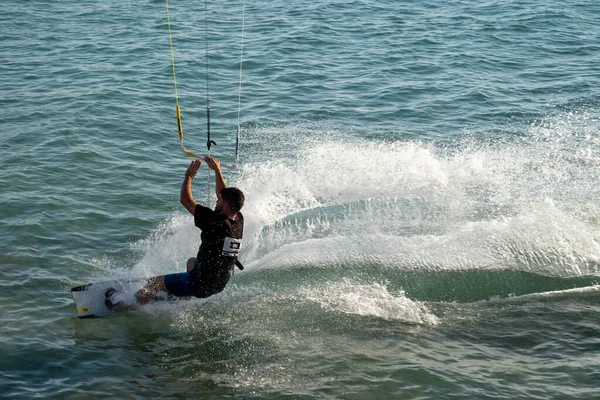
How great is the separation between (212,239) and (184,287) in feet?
2.67

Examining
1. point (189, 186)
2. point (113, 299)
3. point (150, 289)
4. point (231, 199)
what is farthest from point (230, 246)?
point (113, 299)

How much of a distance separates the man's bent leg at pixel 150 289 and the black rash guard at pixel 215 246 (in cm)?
58

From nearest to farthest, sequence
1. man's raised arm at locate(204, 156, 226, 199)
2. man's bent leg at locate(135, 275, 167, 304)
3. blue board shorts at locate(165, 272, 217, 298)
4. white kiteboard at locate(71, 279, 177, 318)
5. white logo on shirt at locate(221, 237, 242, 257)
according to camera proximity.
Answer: man's raised arm at locate(204, 156, 226, 199) → white logo on shirt at locate(221, 237, 242, 257) → blue board shorts at locate(165, 272, 217, 298) → man's bent leg at locate(135, 275, 167, 304) → white kiteboard at locate(71, 279, 177, 318)

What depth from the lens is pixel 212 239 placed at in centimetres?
912

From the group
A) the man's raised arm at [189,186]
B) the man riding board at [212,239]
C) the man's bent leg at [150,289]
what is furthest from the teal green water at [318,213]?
the man's raised arm at [189,186]

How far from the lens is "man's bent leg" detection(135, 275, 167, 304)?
9.74 meters

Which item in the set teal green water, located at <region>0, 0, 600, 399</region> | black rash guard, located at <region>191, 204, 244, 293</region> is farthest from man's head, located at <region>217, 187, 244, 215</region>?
teal green water, located at <region>0, 0, 600, 399</region>

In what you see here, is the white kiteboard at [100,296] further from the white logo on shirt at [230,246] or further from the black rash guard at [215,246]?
the white logo on shirt at [230,246]

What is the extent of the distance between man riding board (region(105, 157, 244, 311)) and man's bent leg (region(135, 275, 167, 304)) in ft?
0.14

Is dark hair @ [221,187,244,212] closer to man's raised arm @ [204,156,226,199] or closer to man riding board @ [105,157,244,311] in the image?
man riding board @ [105,157,244,311]

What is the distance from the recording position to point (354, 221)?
1244 centimetres

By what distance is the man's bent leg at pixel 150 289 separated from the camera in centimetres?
974

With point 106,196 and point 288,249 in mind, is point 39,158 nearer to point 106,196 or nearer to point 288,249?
point 106,196

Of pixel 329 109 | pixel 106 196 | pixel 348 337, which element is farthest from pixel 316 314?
pixel 329 109
